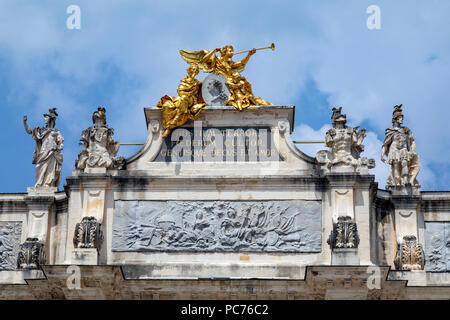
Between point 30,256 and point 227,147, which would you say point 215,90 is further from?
point 30,256

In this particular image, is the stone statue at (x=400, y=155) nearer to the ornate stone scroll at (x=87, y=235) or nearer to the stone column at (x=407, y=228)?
the stone column at (x=407, y=228)

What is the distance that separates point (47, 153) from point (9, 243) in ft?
7.66

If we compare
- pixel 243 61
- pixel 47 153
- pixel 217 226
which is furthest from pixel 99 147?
pixel 243 61

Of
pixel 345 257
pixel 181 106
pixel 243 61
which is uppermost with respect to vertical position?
pixel 243 61

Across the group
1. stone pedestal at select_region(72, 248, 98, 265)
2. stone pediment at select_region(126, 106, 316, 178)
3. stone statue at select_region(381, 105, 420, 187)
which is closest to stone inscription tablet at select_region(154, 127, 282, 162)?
stone pediment at select_region(126, 106, 316, 178)

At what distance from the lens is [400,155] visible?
81.7 feet

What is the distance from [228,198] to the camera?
2459 cm

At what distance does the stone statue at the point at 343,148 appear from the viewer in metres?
24.5

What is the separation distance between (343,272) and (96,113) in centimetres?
717

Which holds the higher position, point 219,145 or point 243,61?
point 243,61

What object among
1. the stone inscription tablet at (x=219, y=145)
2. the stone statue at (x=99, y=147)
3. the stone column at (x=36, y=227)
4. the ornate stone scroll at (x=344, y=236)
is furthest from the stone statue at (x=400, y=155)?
the stone column at (x=36, y=227)

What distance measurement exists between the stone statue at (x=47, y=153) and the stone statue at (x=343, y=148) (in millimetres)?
6304
